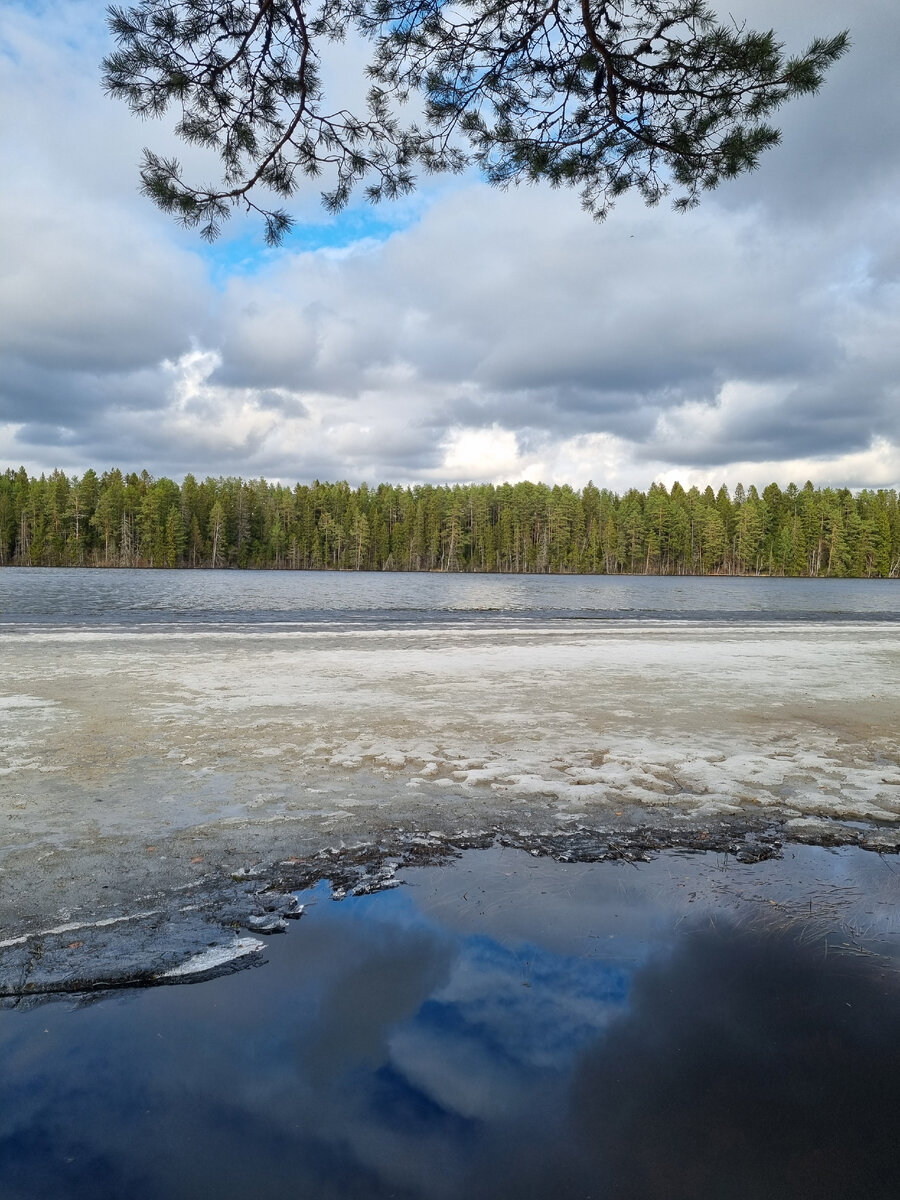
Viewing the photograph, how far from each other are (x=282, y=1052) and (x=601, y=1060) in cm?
108

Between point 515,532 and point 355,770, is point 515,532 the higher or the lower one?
the higher one

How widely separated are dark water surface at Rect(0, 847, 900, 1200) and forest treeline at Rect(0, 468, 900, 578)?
110 m

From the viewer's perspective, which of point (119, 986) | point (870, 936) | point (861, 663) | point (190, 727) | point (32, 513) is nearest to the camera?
point (119, 986)

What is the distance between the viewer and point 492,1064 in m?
2.31

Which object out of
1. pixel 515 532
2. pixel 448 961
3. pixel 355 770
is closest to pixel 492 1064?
pixel 448 961

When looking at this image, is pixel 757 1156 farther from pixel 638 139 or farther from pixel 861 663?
pixel 861 663

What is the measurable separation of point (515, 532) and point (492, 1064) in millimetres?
114099

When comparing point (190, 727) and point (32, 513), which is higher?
point (32, 513)

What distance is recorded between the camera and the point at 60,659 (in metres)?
12.2

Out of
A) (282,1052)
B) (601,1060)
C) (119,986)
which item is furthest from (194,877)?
(601,1060)

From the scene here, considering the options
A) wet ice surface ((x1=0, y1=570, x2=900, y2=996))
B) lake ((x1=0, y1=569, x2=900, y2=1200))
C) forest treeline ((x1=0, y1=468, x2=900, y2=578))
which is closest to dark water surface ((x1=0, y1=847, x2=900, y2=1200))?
lake ((x1=0, y1=569, x2=900, y2=1200))

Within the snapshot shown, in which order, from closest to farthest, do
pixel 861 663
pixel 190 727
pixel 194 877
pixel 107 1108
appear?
pixel 107 1108 < pixel 194 877 < pixel 190 727 < pixel 861 663

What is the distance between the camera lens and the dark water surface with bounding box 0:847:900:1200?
1908 mm

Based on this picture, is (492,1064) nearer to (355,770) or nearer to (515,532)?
(355,770)
